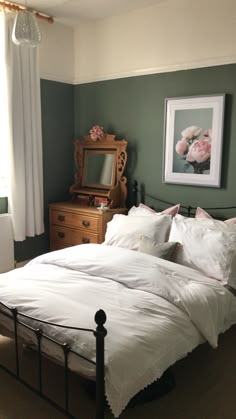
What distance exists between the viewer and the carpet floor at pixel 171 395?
2.11 metres

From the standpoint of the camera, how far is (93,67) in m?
4.29

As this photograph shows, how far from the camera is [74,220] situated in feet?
13.4

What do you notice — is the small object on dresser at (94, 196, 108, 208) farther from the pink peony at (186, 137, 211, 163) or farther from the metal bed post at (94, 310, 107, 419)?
the metal bed post at (94, 310, 107, 419)

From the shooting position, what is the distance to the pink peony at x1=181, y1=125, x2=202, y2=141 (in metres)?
3.54

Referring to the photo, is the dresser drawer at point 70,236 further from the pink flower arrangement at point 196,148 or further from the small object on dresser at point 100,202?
the pink flower arrangement at point 196,148

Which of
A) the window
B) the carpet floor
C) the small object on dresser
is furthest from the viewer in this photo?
the small object on dresser

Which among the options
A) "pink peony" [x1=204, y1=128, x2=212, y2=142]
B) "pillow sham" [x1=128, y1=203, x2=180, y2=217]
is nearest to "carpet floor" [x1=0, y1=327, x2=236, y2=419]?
"pillow sham" [x1=128, y1=203, x2=180, y2=217]

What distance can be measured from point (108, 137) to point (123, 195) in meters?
0.65

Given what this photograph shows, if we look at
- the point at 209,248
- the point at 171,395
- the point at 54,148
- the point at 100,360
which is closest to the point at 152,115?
the point at 54,148

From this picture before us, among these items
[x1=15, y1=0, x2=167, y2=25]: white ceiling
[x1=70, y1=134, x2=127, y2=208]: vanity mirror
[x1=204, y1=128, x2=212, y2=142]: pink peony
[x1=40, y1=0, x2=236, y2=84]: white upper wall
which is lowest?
[x1=70, y1=134, x2=127, y2=208]: vanity mirror

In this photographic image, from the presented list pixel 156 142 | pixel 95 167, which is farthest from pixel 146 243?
pixel 95 167

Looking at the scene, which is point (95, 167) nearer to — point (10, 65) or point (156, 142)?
point (156, 142)

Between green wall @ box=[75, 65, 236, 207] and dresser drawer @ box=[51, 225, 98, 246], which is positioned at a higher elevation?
green wall @ box=[75, 65, 236, 207]

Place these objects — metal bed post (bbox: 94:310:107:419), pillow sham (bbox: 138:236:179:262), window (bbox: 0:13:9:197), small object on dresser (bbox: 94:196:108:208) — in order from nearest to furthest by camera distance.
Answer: metal bed post (bbox: 94:310:107:419) < pillow sham (bbox: 138:236:179:262) < window (bbox: 0:13:9:197) < small object on dresser (bbox: 94:196:108:208)
